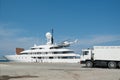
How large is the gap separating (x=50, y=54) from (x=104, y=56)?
4571 centimetres

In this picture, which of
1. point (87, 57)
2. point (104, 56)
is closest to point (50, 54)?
point (87, 57)

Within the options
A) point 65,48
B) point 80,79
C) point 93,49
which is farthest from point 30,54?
point 80,79

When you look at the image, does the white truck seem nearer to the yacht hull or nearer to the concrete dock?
the concrete dock

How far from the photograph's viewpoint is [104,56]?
31750mm

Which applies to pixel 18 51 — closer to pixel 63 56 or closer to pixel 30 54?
pixel 30 54

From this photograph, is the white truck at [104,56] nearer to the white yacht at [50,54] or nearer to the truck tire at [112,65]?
the truck tire at [112,65]

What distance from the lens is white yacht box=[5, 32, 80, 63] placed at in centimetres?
7319

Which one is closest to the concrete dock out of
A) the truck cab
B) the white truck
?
the white truck

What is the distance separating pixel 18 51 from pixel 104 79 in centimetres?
7607

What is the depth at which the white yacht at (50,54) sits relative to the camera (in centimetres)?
7319

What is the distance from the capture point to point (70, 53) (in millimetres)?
74188

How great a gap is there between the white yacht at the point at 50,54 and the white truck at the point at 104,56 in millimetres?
37145

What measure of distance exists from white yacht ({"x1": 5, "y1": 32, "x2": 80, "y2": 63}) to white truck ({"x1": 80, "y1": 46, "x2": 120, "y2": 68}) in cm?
3714

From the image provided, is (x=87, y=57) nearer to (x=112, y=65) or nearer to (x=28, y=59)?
(x=112, y=65)
